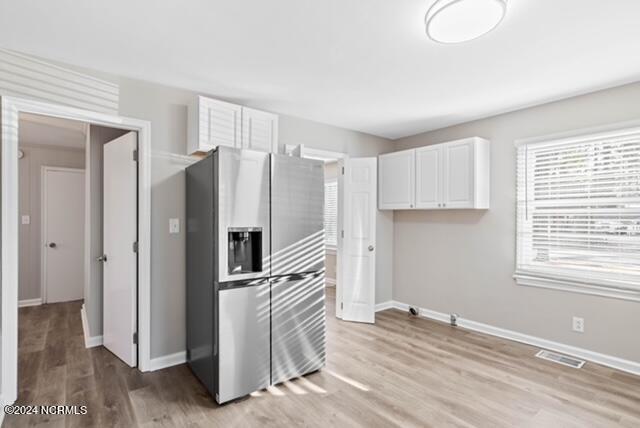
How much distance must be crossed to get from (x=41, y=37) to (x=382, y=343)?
3819 millimetres

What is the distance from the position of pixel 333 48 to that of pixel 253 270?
174 centimetres

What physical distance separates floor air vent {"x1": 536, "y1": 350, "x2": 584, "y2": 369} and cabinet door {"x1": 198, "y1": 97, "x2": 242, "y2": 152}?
357 centimetres

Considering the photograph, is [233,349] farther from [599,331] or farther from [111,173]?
[599,331]

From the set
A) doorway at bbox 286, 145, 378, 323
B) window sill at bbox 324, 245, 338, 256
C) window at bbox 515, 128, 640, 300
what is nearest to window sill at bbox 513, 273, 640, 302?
window at bbox 515, 128, 640, 300

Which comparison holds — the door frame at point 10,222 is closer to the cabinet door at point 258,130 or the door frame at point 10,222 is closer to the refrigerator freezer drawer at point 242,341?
the cabinet door at point 258,130

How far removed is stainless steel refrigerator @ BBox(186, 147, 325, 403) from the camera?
2471 mm

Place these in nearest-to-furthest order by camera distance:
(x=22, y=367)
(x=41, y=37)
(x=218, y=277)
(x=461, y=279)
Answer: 1. (x=41, y=37)
2. (x=218, y=277)
3. (x=22, y=367)
4. (x=461, y=279)

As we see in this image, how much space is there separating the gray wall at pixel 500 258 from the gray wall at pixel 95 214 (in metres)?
3.75

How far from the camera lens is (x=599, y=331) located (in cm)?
314

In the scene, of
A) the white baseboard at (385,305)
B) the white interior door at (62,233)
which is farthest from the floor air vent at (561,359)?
the white interior door at (62,233)

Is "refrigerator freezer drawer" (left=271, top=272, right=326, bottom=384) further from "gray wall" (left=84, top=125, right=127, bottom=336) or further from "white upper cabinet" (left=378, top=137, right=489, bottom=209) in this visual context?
"gray wall" (left=84, top=125, right=127, bottom=336)

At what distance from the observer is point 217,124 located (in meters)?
3.08

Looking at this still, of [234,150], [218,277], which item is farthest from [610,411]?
[234,150]

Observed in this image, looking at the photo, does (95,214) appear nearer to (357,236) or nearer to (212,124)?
(212,124)
